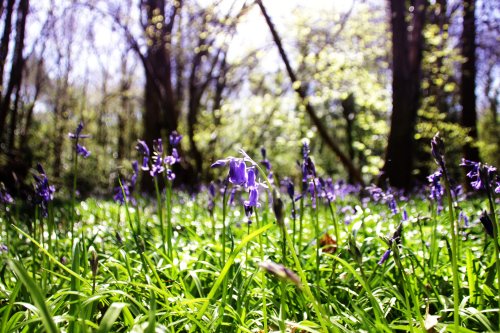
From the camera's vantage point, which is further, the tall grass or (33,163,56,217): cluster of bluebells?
(33,163,56,217): cluster of bluebells

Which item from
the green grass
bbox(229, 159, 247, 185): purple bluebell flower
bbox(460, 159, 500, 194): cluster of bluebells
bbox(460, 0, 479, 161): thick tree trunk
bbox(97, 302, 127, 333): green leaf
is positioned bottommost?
the green grass

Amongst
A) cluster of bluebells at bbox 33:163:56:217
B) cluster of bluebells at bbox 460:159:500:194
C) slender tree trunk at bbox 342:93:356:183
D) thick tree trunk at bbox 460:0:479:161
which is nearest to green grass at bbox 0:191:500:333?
cluster of bluebells at bbox 460:159:500:194

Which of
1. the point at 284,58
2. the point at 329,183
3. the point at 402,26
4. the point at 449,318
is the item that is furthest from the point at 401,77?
the point at 449,318

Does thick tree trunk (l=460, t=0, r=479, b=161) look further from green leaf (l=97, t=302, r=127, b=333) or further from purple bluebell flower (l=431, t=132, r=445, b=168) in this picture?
green leaf (l=97, t=302, r=127, b=333)

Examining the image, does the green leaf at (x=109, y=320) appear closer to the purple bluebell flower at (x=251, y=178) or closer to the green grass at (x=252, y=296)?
the green grass at (x=252, y=296)

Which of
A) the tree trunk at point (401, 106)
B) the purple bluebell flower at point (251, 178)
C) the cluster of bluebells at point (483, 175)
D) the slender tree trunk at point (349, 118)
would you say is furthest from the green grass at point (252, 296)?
the slender tree trunk at point (349, 118)

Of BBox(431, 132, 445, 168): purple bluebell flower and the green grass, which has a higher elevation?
BBox(431, 132, 445, 168): purple bluebell flower

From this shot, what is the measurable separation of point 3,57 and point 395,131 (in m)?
8.16

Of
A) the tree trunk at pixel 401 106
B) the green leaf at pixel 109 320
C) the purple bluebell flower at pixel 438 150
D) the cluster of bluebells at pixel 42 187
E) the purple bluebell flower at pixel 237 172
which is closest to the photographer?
the green leaf at pixel 109 320

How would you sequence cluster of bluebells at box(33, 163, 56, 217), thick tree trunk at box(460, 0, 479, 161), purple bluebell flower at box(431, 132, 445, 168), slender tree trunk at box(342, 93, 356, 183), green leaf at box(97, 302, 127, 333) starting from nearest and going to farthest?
green leaf at box(97, 302, 127, 333) → purple bluebell flower at box(431, 132, 445, 168) → cluster of bluebells at box(33, 163, 56, 217) → thick tree trunk at box(460, 0, 479, 161) → slender tree trunk at box(342, 93, 356, 183)

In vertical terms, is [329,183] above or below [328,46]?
below

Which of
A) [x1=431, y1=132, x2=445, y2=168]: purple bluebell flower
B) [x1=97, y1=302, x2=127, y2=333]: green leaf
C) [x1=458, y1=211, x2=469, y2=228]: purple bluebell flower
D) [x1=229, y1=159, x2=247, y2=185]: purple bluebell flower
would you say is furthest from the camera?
[x1=458, y1=211, x2=469, y2=228]: purple bluebell flower

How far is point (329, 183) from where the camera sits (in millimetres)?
4281

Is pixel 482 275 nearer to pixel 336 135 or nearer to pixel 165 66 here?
pixel 165 66
